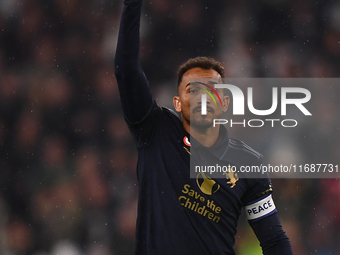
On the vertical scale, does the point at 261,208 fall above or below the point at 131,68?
below

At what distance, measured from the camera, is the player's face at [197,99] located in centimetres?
228

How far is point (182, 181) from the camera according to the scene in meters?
2.08

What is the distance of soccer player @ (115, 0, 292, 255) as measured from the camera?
197cm

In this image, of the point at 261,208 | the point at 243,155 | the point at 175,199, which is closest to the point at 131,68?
the point at 175,199

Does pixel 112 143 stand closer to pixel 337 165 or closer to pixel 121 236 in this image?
pixel 121 236

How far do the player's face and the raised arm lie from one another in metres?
0.30

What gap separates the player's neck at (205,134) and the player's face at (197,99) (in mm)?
29

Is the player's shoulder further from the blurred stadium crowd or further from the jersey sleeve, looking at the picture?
the blurred stadium crowd

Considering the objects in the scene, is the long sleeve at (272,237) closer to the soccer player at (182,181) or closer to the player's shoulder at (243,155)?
the soccer player at (182,181)

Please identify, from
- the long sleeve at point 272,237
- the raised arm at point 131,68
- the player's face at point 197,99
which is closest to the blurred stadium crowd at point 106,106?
the long sleeve at point 272,237

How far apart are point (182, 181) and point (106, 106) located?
2830mm

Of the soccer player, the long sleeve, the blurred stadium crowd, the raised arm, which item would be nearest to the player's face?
the soccer player

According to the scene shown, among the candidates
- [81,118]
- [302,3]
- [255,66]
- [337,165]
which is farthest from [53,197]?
[302,3]

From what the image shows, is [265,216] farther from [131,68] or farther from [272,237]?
[131,68]
